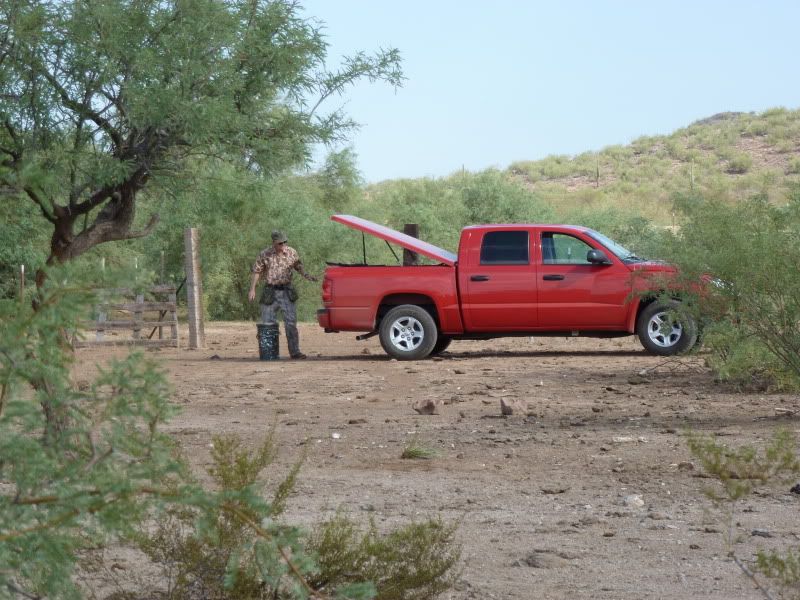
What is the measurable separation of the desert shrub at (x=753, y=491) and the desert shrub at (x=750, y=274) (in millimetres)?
2155

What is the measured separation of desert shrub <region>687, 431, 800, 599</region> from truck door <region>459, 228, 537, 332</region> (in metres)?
9.16

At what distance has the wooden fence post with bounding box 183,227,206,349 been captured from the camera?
22312 mm

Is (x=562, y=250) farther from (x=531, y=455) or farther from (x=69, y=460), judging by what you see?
(x=69, y=460)

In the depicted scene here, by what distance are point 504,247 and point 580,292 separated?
1.23 metres

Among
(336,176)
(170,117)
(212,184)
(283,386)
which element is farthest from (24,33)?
(336,176)

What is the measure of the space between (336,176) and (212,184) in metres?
25.6

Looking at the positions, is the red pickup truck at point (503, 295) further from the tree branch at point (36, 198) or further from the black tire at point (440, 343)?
the tree branch at point (36, 198)

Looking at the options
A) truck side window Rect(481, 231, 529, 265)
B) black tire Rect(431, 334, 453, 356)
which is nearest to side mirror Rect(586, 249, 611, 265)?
truck side window Rect(481, 231, 529, 265)

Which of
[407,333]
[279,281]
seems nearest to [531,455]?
[407,333]

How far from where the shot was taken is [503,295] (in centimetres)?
1833

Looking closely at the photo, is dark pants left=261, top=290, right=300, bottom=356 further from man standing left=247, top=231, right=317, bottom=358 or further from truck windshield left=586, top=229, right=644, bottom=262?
truck windshield left=586, top=229, right=644, bottom=262

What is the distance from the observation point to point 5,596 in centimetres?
325

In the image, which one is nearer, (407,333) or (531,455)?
(531,455)

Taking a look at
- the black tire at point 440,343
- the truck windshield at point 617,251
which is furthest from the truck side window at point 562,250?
the black tire at point 440,343
